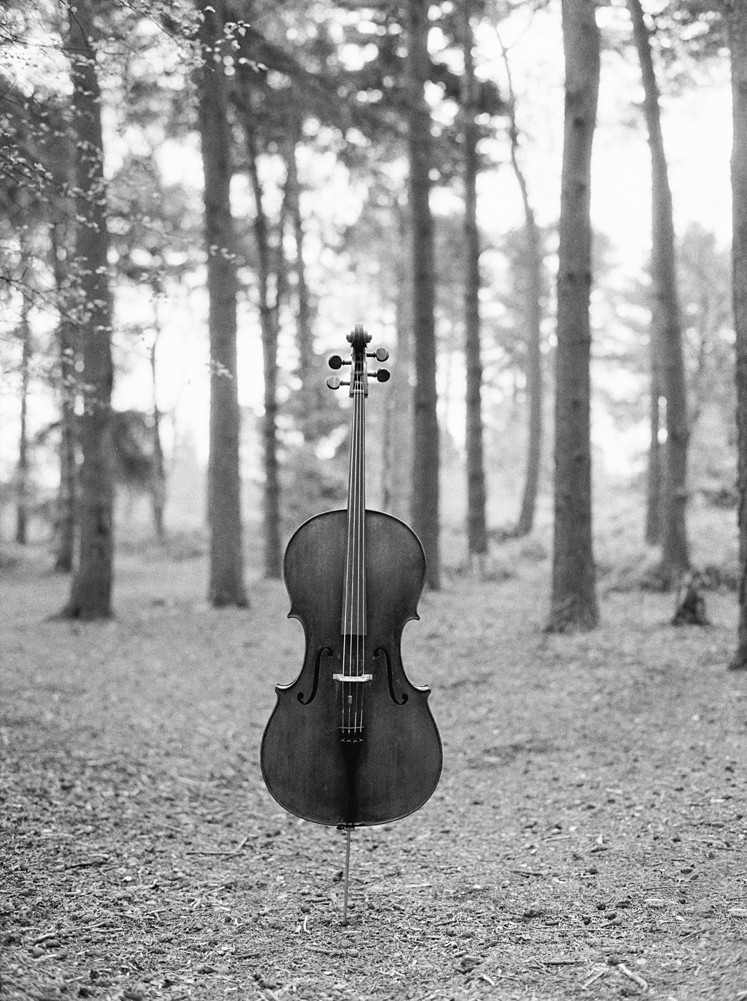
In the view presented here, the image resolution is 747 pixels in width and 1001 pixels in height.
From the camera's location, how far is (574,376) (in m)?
9.24

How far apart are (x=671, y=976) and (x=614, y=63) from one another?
561 inches

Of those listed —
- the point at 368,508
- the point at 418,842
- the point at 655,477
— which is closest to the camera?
the point at 418,842

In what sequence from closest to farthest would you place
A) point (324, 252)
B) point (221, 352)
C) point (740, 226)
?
point (740, 226)
point (221, 352)
point (324, 252)

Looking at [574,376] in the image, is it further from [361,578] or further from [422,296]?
[361,578]

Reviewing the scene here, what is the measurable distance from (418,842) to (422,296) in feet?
30.2

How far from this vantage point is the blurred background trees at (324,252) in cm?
559

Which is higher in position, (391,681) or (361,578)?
(361,578)

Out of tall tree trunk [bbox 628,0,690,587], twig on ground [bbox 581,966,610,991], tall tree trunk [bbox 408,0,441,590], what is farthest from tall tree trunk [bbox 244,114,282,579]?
twig on ground [bbox 581,966,610,991]

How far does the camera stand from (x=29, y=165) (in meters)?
4.44

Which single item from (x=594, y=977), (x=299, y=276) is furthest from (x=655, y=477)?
(x=594, y=977)

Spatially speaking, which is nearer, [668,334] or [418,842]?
[418,842]

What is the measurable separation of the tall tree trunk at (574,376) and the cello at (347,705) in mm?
5832

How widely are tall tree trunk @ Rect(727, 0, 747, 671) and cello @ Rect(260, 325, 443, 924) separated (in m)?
4.12

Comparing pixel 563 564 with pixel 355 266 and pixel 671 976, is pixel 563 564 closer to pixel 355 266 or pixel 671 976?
pixel 671 976
